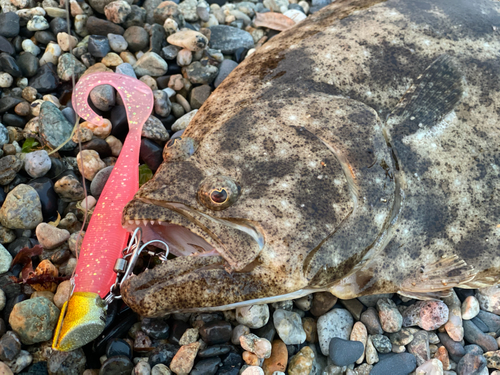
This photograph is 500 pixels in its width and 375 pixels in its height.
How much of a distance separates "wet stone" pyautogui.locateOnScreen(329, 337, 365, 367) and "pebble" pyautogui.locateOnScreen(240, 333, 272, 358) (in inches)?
19.3

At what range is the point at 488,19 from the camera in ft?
12.4

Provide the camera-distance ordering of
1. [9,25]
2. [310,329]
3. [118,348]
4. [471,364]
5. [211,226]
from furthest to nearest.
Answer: [9,25], [310,329], [471,364], [118,348], [211,226]

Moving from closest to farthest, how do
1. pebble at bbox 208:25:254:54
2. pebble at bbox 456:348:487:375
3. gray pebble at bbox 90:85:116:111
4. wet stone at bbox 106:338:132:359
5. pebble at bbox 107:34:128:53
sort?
wet stone at bbox 106:338:132:359 < pebble at bbox 456:348:487:375 < gray pebble at bbox 90:85:116:111 < pebble at bbox 107:34:128:53 < pebble at bbox 208:25:254:54

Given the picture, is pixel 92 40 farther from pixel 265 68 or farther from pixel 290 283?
pixel 290 283

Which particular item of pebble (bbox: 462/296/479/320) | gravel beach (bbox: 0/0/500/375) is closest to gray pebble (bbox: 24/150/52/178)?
gravel beach (bbox: 0/0/500/375)

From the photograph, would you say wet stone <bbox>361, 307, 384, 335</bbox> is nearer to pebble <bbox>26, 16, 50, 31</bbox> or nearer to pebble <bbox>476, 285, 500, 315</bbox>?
pebble <bbox>476, 285, 500, 315</bbox>

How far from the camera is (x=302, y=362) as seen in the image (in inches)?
121

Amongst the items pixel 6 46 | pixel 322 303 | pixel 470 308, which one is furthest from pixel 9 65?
pixel 470 308

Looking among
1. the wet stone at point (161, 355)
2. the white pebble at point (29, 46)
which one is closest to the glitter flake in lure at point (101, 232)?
the wet stone at point (161, 355)

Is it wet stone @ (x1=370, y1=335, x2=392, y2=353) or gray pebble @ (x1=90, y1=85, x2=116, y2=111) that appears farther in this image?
gray pebble @ (x1=90, y1=85, x2=116, y2=111)

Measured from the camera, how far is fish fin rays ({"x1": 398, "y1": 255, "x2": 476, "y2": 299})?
3.04 m

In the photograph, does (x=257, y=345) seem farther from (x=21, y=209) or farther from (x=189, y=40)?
(x=189, y=40)

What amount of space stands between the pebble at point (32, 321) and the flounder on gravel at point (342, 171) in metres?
0.67

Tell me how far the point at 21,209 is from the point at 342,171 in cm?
255
